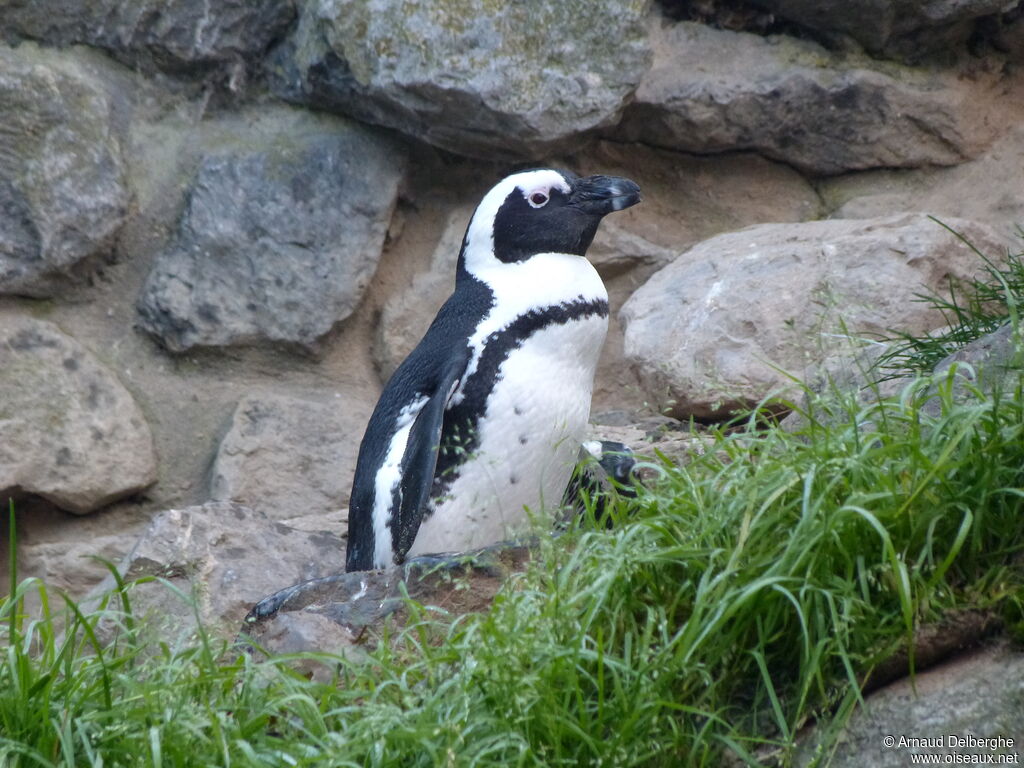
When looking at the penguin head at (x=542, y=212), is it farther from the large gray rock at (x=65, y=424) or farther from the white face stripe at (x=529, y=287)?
the large gray rock at (x=65, y=424)

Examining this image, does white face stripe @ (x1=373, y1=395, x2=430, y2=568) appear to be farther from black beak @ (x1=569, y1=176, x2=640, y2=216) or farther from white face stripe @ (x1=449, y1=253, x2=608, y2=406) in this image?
black beak @ (x1=569, y1=176, x2=640, y2=216)

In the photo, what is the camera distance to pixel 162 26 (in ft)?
12.7

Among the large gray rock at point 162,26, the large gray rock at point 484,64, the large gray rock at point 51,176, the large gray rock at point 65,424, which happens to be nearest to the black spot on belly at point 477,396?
the large gray rock at point 484,64

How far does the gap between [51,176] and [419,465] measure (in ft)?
4.66

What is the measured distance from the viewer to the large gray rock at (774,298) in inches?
137

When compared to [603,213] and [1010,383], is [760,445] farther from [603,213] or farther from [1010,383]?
[603,213]

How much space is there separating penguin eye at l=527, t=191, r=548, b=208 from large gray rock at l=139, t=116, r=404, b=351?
2.28ft

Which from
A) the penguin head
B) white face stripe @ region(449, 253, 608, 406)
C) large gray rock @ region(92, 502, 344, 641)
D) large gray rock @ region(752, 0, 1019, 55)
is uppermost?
large gray rock @ region(752, 0, 1019, 55)

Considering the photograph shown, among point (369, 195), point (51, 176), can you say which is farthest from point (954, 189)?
point (51, 176)

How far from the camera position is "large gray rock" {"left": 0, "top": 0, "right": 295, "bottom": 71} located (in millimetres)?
3824

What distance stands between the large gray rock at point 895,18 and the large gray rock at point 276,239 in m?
1.16

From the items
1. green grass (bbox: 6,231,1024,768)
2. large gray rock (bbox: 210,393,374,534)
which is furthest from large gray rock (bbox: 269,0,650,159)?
green grass (bbox: 6,231,1024,768)

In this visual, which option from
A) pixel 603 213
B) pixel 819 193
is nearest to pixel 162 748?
pixel 603 213

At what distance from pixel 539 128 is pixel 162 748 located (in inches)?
89.7
